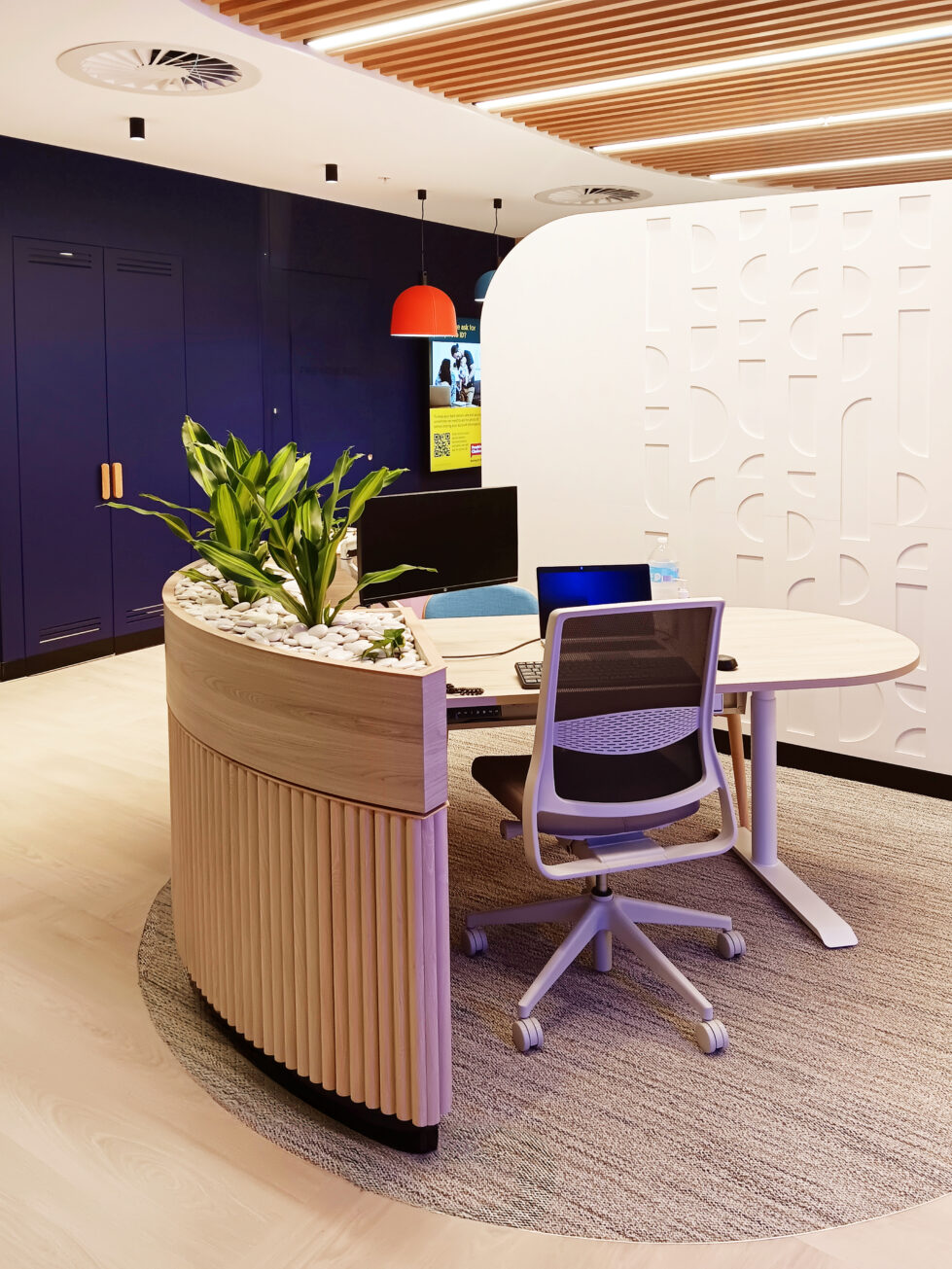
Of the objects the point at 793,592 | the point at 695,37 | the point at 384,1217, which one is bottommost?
the point at 384,1217

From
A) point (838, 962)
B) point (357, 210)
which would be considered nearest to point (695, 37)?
point (838, 962)

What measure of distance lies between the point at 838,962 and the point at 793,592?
191 centimetres

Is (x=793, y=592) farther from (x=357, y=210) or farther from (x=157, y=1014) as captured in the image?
(x=357, y=210)

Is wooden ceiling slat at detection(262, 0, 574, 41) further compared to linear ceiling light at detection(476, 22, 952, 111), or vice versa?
linear ceiling light at detection(476, 22, 952, 111)

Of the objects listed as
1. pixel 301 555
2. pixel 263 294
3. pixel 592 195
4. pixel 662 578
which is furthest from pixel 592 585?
pixel 592 195

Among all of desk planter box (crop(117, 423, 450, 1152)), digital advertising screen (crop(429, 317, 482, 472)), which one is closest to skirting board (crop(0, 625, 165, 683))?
digital advertising screen (crop(429, 317, 482, 472))

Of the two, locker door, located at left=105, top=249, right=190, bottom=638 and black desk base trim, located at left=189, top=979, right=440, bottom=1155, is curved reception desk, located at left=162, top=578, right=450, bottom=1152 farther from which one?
locker door, located at left=105, top=249, right=190, bottom=638

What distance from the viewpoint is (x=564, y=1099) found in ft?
8.73

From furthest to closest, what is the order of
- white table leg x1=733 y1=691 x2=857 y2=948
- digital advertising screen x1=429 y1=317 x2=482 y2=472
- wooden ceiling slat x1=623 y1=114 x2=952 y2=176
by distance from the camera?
digital advertising screen x1=429 y1=317 x2=482 y2=472 < wooden ceiling slat x1=623 y1=114 x2=952 y2=176 < white table leg x1=733 y1=691 x2=857 y2=948

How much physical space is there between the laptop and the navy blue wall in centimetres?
422

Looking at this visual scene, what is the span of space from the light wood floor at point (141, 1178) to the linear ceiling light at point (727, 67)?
377 cm

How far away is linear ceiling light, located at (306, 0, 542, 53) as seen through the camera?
396 cm

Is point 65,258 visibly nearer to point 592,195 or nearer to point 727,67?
point 592,195

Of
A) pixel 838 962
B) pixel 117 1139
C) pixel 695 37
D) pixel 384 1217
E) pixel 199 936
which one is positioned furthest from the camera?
pixel 695 37
